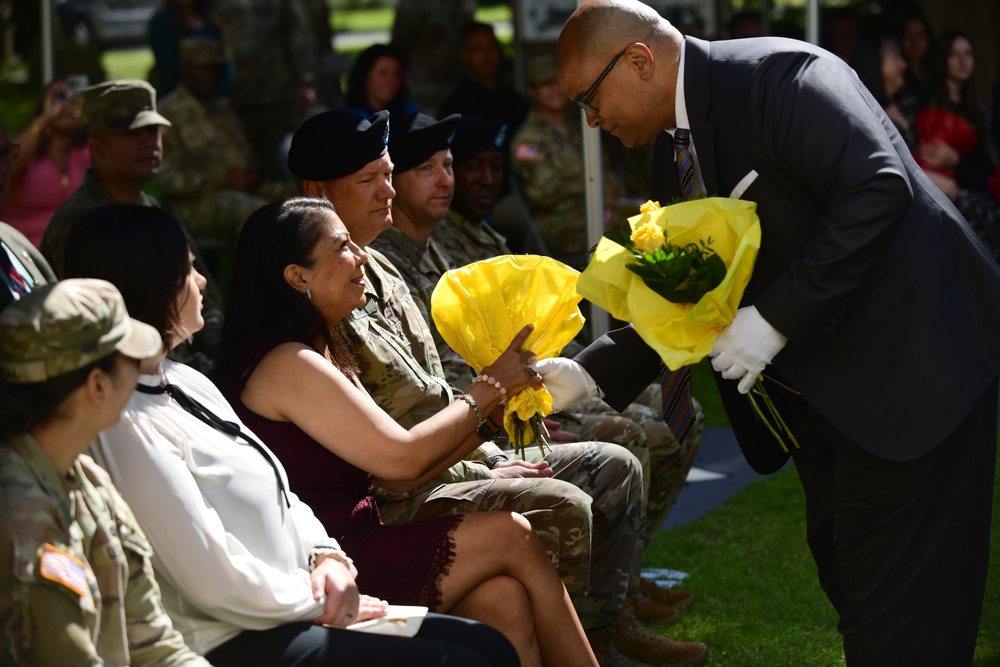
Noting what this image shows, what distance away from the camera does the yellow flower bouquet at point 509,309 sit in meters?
3.41

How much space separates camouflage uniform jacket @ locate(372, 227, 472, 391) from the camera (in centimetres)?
439

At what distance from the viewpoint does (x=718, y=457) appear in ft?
21.1

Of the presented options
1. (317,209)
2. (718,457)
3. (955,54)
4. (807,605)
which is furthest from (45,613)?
(955,54)

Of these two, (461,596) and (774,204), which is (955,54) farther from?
(461,596)

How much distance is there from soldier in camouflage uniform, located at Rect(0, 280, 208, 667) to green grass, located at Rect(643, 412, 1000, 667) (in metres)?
2.39

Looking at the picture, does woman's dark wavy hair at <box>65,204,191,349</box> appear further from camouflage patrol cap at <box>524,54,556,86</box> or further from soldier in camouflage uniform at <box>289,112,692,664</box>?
camouflage patrol cap at <box>524,54,556,86</box>

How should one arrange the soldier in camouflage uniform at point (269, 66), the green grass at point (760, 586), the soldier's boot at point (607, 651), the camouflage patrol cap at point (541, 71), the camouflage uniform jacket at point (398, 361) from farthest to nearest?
the soldier in camouflage uniform at point (269, 66) < the camouflage patrol cap at point (541, 71) < the green grass at point (760, 586) < the soldier's boot at point (607, 651) < the camouflage uniform jacket at point (398, 361)

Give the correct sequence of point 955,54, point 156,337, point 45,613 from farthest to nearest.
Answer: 1. point 955,54
2. point 156,337
3. point 45,613

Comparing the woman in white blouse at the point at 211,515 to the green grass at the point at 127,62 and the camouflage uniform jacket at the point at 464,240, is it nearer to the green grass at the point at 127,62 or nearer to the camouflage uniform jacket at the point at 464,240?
the camouflage uniform jacket at the point at 464,240

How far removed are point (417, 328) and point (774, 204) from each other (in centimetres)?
136

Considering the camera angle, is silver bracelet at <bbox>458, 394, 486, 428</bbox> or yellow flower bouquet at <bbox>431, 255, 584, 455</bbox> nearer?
silver bracelet at <bbox>458, 394, 486, 428</bbox>

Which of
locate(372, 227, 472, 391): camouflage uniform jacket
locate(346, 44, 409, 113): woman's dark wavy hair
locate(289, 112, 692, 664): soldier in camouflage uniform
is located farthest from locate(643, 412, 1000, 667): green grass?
locate(346, 44, 409, 113): woman's dark wavy hair

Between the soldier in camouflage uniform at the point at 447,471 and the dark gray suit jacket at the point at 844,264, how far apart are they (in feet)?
2.70

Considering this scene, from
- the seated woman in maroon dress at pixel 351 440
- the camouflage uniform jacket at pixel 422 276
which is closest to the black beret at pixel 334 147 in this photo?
the camouflage uniform jacket at pixel 422 276
